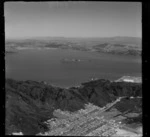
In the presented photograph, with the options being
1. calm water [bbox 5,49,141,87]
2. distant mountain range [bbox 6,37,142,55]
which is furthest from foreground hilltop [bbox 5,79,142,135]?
distant mountain range [bbox 6,37,142,55]

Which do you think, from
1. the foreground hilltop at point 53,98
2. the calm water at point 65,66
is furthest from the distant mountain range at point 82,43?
the foreground hilltop at point 53,98

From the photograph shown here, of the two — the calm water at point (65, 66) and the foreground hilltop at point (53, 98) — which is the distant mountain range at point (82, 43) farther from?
the foreground hilltop at point (53, 98)

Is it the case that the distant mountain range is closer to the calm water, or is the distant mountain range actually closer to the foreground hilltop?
the calm water

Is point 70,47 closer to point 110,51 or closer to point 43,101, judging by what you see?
point 110,51

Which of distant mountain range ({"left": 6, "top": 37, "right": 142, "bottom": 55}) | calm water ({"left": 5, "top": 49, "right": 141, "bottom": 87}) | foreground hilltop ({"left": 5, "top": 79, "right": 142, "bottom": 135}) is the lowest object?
foreground hilltop ({"left": 5, "top": 79, "right": 142, "bottom": 135})

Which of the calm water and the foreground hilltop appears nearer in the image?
the foreground hilltop

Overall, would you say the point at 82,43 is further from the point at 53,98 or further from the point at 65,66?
the point at 53,98

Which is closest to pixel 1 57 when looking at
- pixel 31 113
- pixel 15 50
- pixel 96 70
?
pixel 15 50
